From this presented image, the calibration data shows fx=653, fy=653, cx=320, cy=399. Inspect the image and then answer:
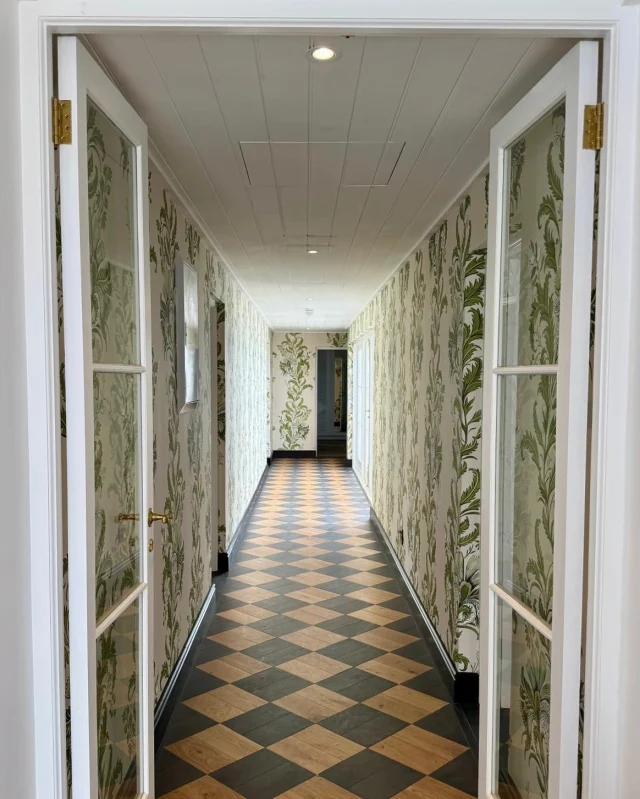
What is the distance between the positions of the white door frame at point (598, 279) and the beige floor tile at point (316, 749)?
1.33 m

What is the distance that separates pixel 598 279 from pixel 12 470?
4.29 feet

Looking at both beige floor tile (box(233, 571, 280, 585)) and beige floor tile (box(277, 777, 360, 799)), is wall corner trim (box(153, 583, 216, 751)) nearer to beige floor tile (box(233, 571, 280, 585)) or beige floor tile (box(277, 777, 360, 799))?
beige floor tile (box(277, 777, 360, 799))

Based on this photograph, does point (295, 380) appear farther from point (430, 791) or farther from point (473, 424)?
point (430, 791)

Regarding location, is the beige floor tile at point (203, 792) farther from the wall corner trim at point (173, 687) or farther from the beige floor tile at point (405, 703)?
the beige floor tile at point (405, 703)

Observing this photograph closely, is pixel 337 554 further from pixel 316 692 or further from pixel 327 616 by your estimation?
pixel 316 692

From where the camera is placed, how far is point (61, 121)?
4.69 ft

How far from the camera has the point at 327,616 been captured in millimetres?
4062

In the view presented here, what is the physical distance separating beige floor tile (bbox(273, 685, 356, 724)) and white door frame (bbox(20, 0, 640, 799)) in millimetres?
1626

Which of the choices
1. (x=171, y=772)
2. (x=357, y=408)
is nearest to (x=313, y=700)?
(x=171, y=772)

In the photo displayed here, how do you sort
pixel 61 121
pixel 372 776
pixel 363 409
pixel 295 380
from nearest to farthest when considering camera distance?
pixel 61 121 → pixel 372 776 → pixel 363 409 → pixel 295 380

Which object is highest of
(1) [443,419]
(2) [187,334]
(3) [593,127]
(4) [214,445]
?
(3) [593,127]

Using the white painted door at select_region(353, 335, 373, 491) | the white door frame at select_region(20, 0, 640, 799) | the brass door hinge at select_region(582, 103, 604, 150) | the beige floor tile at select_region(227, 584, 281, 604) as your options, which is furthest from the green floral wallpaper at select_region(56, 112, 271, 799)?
the white painted door at select_region(353, 335, 373, 491)

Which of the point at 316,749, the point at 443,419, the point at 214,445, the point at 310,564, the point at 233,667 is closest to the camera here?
the point at 316,749

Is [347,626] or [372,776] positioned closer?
[372,776]
